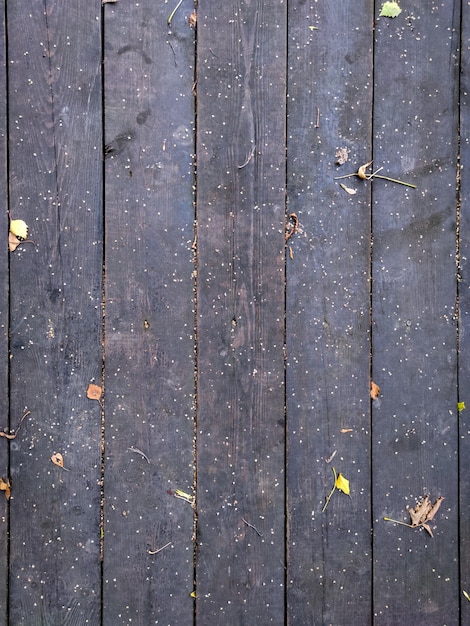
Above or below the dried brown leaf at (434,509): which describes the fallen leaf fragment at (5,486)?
above

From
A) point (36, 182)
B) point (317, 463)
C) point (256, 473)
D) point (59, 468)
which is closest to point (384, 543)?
point (317, 463)

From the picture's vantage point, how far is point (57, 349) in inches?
67.7

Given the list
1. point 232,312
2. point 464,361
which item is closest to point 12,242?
point 232,312

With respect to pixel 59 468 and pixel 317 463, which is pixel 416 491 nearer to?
pixel 317 463

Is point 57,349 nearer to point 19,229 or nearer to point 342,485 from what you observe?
point 19,229

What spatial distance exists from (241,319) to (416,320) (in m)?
0.60

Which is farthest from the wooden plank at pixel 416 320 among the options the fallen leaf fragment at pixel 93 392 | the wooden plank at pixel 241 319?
the fallen leaf fragment at pixel 93 392

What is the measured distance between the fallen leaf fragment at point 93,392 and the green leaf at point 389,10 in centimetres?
157

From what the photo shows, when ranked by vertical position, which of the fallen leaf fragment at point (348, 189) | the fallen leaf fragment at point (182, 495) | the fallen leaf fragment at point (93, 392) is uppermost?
the fallen leaf fragment at point (348, 189)

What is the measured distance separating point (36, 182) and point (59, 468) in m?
0.95

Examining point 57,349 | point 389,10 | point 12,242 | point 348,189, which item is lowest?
point 57,349

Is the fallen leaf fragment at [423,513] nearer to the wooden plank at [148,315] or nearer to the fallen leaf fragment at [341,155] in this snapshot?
the wooden plank at [148,315]

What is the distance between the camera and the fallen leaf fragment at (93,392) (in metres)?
1.72

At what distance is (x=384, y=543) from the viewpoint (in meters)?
1.77
